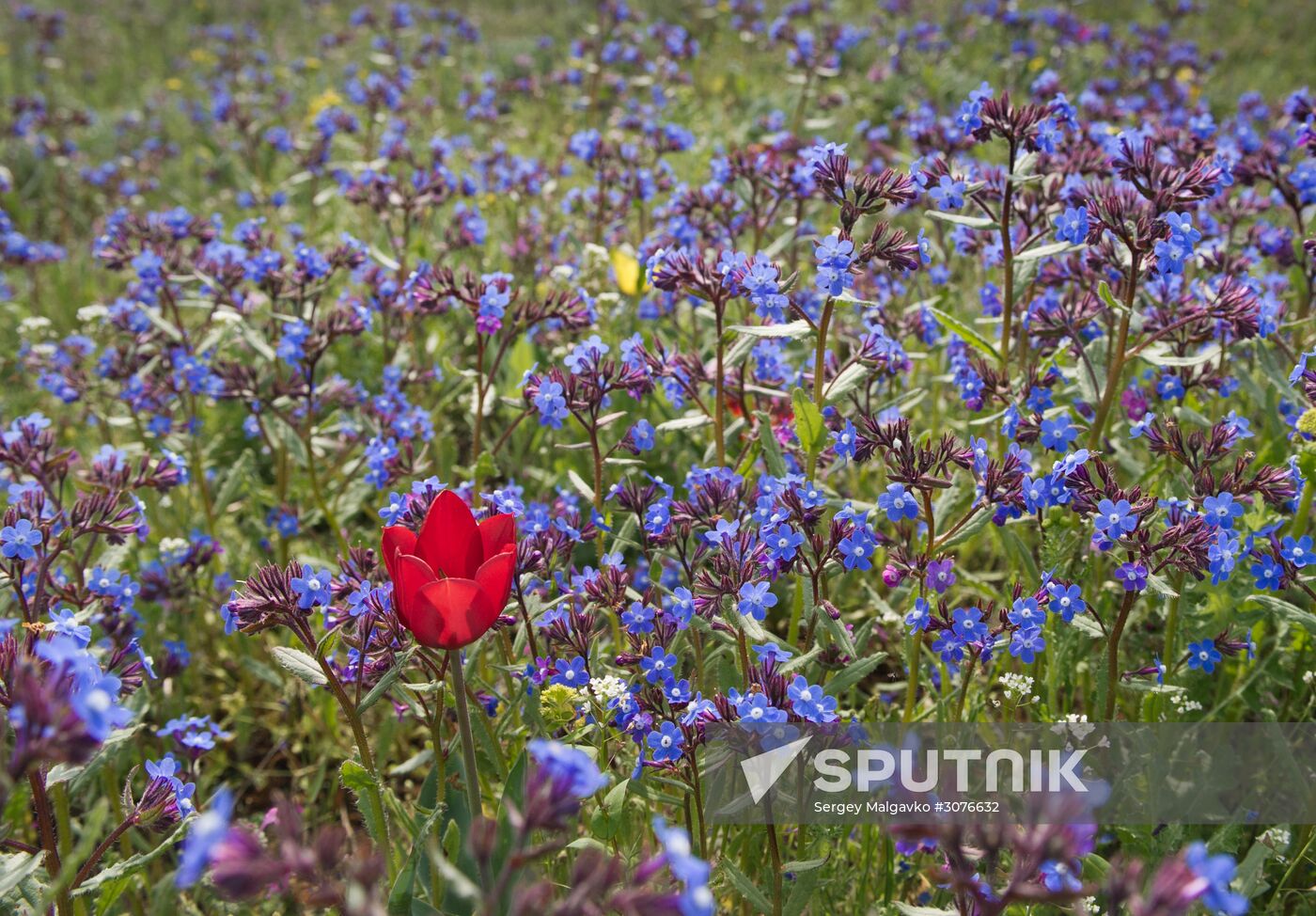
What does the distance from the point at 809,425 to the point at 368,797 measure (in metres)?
1.27

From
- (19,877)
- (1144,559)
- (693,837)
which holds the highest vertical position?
(1144,559)

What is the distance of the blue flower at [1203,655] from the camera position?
246 cm

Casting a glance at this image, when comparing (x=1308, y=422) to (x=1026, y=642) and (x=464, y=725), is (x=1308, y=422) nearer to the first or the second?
(x=1026, y=642)

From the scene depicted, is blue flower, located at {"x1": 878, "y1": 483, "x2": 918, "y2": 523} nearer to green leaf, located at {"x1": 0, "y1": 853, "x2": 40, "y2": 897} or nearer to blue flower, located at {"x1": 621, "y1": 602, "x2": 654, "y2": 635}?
blue flower, located at {"x1": 621, "y1": 602, "x2": 654, "y2": 635}

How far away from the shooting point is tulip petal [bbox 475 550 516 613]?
67.8 inches

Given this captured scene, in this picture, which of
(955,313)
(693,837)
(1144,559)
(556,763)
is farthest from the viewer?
(955,313)

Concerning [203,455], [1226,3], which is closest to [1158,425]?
[203,455]

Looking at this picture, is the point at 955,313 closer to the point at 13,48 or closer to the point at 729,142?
the point at 729,142

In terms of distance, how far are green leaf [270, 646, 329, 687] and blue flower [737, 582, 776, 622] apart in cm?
83

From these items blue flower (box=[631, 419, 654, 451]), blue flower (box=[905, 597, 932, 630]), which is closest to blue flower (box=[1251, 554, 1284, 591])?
blue flower (box=[905, 597, 932, 630])

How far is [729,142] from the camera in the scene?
632cm

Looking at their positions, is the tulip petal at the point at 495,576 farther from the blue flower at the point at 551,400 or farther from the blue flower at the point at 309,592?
the blue flower at the point at 551,400

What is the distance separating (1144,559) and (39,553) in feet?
8.17

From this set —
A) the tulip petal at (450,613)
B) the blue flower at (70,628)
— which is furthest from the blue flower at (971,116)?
the blue flower at (70,628)
